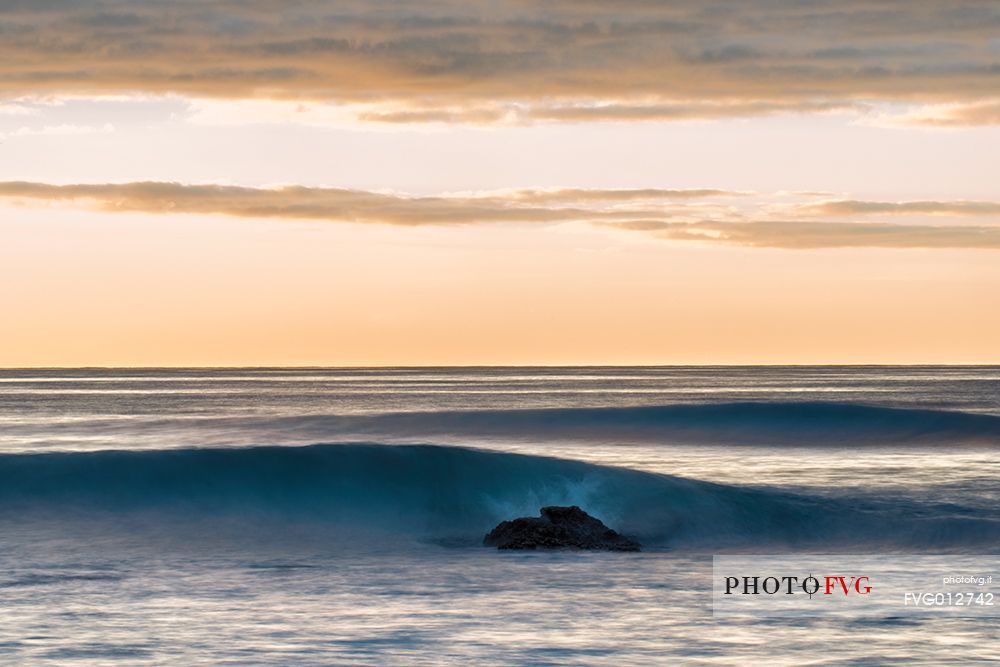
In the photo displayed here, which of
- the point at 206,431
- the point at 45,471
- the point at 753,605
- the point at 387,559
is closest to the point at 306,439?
the point at 206,431

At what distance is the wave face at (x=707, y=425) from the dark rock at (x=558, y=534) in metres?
23.6

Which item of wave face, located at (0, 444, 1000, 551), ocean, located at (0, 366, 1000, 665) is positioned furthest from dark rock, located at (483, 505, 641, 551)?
wave face, located at (0, 444, 1000, 551)

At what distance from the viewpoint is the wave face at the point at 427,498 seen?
22344mm

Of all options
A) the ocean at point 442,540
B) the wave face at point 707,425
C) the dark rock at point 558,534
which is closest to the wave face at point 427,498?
the ocean at point 442,540

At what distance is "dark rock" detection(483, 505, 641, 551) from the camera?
61.5 ft

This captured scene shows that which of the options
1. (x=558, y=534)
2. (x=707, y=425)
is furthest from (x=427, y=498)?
(x=707, y=425)

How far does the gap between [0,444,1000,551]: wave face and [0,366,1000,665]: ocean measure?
56 mm

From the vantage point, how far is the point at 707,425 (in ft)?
167

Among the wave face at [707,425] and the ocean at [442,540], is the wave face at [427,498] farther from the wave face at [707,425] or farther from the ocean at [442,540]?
the wave face at [707,425]

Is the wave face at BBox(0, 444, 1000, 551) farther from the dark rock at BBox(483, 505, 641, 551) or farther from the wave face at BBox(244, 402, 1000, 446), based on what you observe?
the wave face at BBox(244, 402, 1000, 446)

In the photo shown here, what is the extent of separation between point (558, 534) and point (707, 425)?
3291 cm

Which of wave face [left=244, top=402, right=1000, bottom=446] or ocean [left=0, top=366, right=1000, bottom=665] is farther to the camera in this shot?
wave face [left=244, top=402, right=1000, bottom=446]

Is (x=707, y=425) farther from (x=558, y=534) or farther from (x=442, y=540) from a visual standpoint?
(x=558, y=534)

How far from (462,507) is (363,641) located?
1312 centimetres
